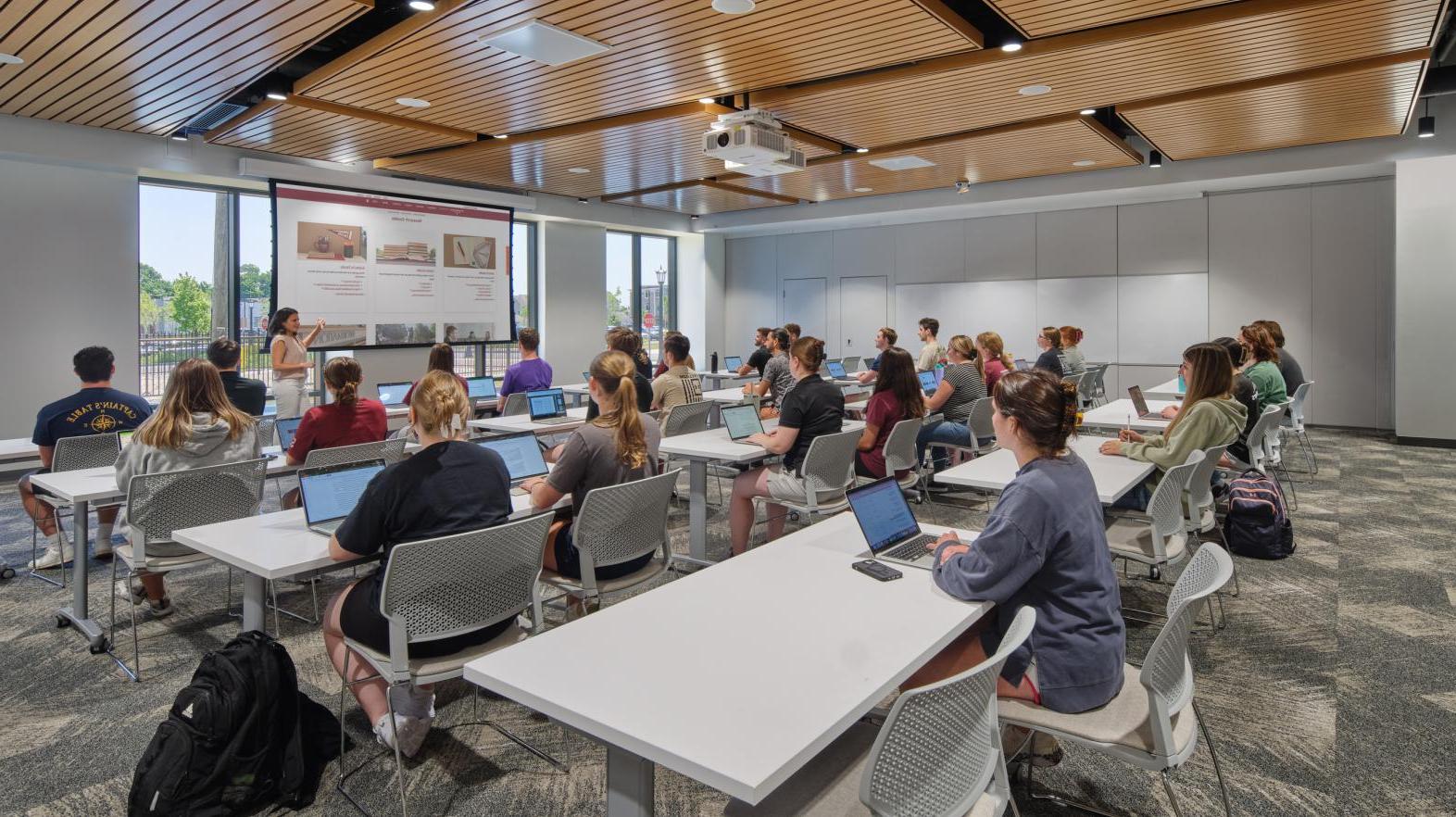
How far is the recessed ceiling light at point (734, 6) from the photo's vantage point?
170 inches

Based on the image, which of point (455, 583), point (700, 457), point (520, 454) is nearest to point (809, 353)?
point (700, 457)

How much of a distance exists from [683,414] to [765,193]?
20.7ft

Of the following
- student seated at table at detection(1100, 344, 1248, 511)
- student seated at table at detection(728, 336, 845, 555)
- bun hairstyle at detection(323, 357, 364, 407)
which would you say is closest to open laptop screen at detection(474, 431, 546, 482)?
bun hairstyle at detection(323, 357, 364, 407)

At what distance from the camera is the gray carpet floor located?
8.58 feet

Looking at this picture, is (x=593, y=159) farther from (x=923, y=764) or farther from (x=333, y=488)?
(x=923, y=764)

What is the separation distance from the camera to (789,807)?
1652mm

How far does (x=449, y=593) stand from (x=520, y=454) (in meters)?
1.42

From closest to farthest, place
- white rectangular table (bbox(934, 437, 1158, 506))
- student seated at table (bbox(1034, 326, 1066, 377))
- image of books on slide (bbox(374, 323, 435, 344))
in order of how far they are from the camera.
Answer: white rectangular table (bbox(934, 437, 1158, 506)) < student seated at table (bbox(1034, 326, 1066, 377)) < image of books on slide (bbox(374, 323, 435, 344))

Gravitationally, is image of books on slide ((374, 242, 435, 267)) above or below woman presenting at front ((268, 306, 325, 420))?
above

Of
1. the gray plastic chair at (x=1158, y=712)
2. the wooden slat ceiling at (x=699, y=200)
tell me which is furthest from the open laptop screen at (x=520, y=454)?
the wooden slat ceiling at (x=699, y=200)

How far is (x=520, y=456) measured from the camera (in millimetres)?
3791

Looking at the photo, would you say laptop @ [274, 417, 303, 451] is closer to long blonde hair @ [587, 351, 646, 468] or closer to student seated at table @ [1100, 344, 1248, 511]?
long blonde hair @ [587, 351, 646, 468]

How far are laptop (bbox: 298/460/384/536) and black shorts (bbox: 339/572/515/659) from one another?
391mm

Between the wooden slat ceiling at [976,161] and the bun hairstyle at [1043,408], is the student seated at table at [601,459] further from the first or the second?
the wooden slat ceiling at [976,161]
